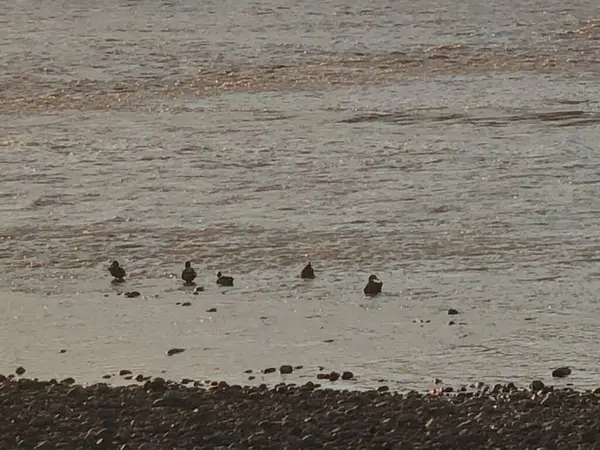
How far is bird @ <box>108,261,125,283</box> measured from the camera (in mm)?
8911

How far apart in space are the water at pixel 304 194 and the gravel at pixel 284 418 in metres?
0.65

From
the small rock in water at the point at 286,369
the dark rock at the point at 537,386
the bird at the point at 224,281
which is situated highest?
the dark rock at the point at 537,386

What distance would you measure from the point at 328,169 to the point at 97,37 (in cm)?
632

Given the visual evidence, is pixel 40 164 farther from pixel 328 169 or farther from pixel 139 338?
pixel 139 338

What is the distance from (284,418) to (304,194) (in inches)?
196

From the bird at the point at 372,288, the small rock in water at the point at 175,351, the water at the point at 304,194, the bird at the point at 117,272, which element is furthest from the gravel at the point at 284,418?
the bird at the point at 117,272

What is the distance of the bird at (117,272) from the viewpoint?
29.2ft

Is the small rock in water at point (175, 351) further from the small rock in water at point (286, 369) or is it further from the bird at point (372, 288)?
the bird at point (372, 288)

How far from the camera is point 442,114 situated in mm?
13539

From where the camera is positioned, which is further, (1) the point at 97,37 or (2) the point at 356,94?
(1) the point at 97,37

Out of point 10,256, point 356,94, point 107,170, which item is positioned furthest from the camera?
point 356,94

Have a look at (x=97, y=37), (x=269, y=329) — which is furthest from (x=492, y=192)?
(x=97, y=37)

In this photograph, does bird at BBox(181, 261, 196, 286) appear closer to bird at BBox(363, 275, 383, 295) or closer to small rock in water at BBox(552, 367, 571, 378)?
bird at BBox(363, 275, 383, 295)

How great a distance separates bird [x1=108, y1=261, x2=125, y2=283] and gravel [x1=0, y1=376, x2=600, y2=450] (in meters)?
2.26
